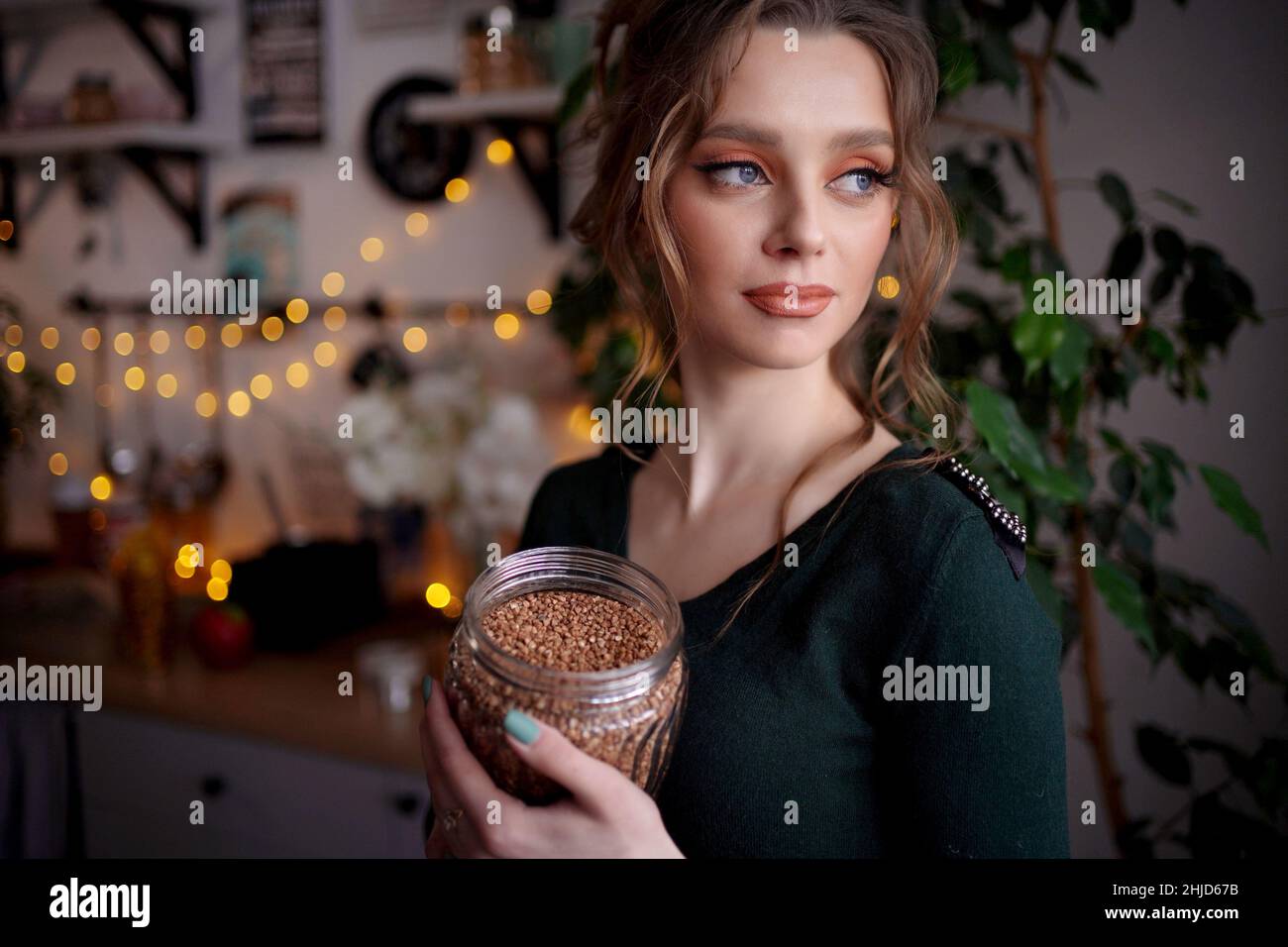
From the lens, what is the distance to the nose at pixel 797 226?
0.70 meters

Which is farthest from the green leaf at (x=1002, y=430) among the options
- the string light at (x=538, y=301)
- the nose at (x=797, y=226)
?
the string light at (x=538, y=301)

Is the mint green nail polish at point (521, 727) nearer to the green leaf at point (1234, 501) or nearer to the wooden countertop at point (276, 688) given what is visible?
the green leaf at point (1234, 501)

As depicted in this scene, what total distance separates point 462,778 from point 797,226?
1.47 feet

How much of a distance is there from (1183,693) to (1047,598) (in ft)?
2.48

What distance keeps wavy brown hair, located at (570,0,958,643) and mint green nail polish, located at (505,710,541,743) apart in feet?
0.74

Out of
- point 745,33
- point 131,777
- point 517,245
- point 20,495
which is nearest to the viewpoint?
point 745,33

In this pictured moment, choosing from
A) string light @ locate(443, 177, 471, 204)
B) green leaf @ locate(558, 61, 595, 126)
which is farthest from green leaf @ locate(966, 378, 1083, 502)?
string light @ locate(443, 177, 471, 204)

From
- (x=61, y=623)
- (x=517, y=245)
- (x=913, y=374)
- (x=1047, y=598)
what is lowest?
(x=61, y=623)

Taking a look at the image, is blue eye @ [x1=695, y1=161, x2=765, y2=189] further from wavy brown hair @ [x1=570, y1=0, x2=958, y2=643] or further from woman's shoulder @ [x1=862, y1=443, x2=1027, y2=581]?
woman's shoulder @ [x1=862, y1=443, x2=1027, y2=581]

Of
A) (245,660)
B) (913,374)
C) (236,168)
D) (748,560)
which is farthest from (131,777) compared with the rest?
(913,374)

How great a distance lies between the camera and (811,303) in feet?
2.43

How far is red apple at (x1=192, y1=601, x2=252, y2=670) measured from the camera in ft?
5.84

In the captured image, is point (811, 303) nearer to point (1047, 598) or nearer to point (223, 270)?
point (1047, 598)
